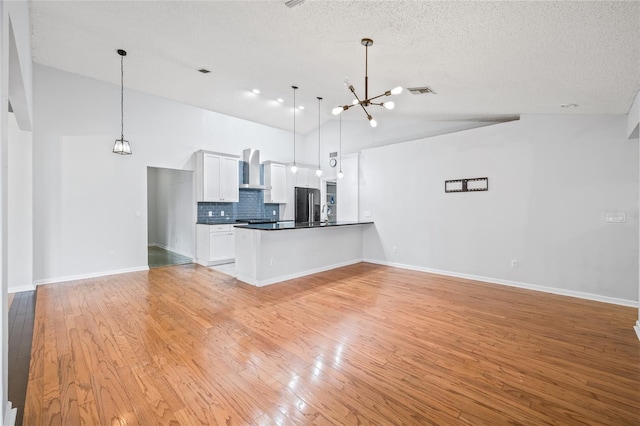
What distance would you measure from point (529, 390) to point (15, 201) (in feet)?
21.8

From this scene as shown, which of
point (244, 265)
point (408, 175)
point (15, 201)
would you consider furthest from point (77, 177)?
point (408, 175)

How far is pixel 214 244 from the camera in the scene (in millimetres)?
6203

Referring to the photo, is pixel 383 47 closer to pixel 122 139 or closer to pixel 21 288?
pixel 122 139

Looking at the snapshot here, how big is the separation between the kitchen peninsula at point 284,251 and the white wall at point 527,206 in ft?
4.74

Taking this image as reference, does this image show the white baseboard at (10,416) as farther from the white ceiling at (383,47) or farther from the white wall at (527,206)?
the white wall at (527,206)

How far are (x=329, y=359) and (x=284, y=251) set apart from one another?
9.08ft

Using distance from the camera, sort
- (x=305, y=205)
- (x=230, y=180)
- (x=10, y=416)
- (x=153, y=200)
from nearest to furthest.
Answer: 1. (x=10, y=416)
2. (x=230, y=180)
3. (x=305, y=205)
4. (x=153, y=200)

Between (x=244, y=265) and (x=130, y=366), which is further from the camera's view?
(x=244, y=265)

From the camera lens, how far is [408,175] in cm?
608

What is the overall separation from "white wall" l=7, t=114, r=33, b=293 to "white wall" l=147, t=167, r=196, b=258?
107 inches

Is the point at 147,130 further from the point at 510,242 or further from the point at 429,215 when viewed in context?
the point at 510,242

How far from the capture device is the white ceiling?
2342mm

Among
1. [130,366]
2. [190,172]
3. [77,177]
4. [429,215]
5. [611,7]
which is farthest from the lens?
[190,172]

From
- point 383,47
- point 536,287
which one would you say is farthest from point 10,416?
point 536,287
